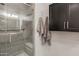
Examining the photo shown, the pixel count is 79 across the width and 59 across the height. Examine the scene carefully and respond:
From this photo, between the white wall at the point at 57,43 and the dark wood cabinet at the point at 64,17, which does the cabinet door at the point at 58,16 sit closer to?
the dark wood cabinet at the point at 64,17

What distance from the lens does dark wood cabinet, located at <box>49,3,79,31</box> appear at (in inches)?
67.4

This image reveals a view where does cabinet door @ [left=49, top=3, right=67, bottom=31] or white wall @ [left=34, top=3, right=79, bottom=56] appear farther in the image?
white wall @ [left=34, top=3, right=79, bottom=56]

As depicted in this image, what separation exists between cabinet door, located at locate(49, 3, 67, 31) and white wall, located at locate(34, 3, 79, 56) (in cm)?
34

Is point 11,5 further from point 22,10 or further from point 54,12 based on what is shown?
point 54,12

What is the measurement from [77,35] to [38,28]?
1179 mm

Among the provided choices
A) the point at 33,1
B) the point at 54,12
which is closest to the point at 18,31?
the point at 33,1

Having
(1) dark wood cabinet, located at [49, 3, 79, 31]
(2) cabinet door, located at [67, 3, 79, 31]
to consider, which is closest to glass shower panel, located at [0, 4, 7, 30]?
(1) dark wood cabinet, located at [49, 3, 79, 31]

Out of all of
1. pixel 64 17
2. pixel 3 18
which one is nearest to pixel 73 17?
pixel 64 17

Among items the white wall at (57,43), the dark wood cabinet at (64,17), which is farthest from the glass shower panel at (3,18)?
the dark wood cabinet at (64,17)

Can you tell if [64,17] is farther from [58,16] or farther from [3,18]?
[3,18]

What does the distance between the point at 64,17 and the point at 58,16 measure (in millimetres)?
195

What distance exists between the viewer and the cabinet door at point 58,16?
1.92 meters

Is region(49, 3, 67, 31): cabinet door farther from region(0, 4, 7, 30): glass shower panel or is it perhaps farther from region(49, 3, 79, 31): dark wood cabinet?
region(0, 4, 7, 30): glass shower panel

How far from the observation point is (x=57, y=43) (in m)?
2.60
